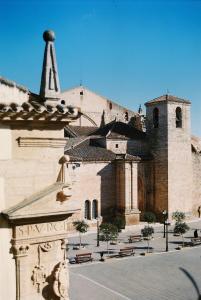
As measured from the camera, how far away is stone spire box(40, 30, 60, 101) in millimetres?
7570

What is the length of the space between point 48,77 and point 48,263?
11.1 feet

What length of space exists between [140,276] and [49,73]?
43.1 feet

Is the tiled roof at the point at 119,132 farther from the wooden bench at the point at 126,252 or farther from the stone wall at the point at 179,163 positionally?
the wooden bench at the point at 126,252

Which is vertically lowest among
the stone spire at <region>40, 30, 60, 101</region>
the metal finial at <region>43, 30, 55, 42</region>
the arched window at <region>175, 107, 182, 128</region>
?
the stone spire at <region>40, 30, 60, 101</region>

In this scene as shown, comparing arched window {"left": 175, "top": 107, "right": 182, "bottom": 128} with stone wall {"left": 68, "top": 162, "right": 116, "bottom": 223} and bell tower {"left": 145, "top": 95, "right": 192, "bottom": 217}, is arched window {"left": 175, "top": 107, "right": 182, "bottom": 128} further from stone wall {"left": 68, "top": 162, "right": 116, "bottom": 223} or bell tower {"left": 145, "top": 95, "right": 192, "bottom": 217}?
stone wall {"left": 68, "top": 162, "right": 116, "bottom": 223}

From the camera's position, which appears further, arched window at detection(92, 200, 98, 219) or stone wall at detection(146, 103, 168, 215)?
stone wall at detection(146, 103, 168, 215)

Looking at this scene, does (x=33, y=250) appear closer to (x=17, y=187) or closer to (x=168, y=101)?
(x=17, y=187)

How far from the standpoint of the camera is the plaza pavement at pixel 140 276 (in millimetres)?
16047

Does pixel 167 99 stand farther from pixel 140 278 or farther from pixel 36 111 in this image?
pixel 36 111

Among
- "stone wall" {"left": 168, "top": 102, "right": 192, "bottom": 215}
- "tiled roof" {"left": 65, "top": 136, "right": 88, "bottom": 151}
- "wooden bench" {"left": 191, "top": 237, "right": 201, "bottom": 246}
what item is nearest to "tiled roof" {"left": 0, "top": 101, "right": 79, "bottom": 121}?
"wooden bench" {"left": 191, "top": 237, "right": 201, "bottom": 246}

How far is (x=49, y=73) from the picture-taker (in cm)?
760

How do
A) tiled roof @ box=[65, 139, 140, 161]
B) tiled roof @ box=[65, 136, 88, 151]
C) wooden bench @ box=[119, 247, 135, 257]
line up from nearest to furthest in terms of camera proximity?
wooden bench @ box=[119, 247, 135, 257], tiled roof @ box=[65, 139, 140, 161], tiled roof @ box=[65, 136, 88, 151]

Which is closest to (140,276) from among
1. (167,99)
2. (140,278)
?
(140,278)

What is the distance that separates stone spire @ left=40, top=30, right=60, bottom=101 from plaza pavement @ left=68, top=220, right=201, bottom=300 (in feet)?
33.1
